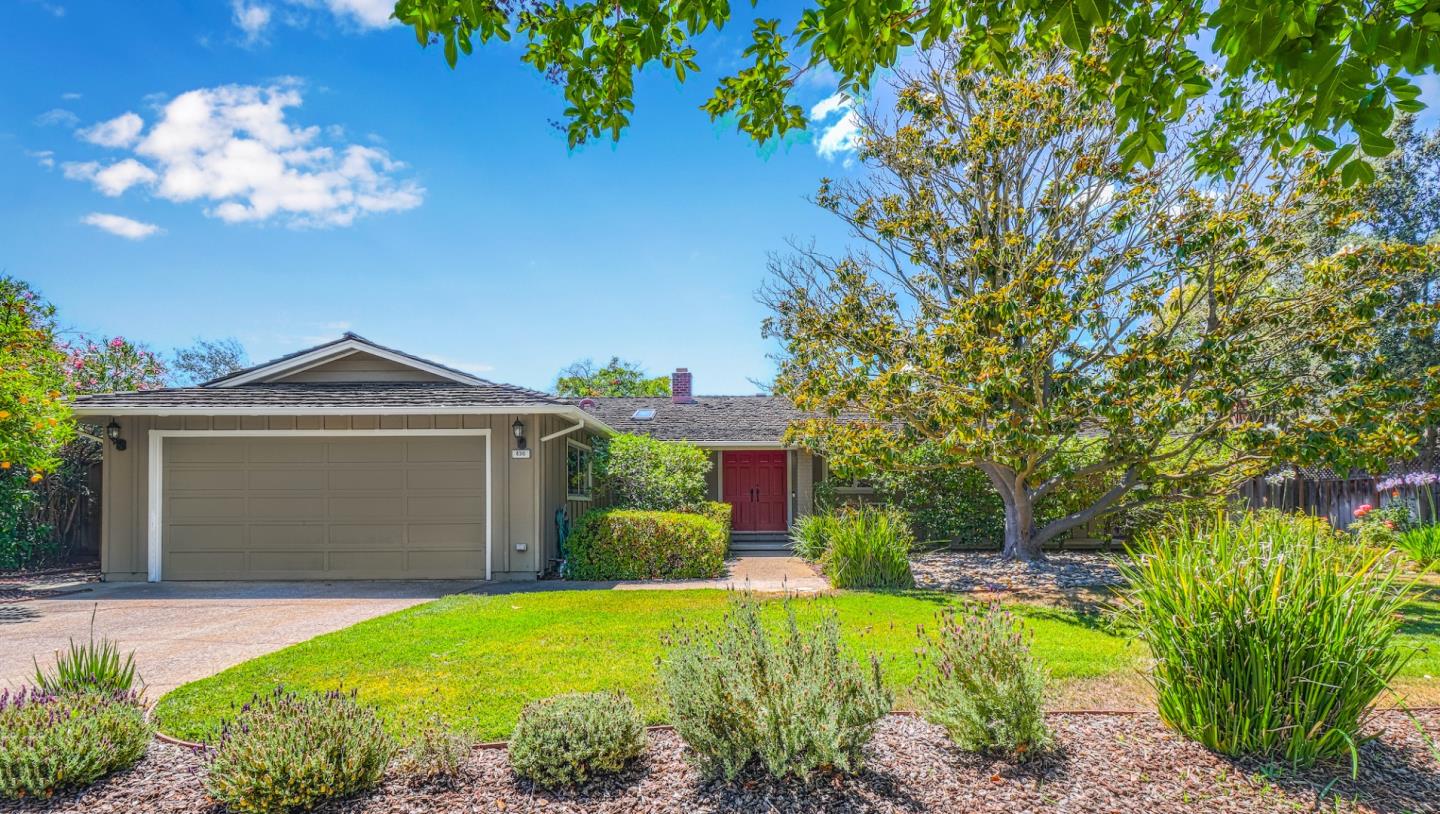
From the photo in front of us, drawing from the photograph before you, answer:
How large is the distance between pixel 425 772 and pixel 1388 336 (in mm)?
21297

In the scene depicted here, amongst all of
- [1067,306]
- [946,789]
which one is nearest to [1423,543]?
[1067,306]

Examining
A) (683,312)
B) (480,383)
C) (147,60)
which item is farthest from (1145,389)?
(683,312)

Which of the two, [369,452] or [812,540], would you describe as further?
[812,540]

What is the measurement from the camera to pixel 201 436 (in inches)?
426

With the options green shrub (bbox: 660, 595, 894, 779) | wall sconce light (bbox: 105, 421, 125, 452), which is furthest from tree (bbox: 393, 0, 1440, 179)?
wall sconce light (bbox: 105, 421, 125, 452)

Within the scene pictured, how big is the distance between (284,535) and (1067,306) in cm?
1117

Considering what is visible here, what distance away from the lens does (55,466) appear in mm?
10609

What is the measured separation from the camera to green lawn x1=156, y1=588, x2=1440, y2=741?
178 inches

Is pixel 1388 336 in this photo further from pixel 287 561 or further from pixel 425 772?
pixel 287 561

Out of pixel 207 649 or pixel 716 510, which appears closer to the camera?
pixel 207 649

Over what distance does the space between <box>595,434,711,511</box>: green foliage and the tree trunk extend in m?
5.46

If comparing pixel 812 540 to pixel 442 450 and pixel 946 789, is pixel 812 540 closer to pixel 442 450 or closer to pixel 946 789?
pixel 442 450

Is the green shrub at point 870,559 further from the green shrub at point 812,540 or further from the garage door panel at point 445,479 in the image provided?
the garage door panel at point 445,479

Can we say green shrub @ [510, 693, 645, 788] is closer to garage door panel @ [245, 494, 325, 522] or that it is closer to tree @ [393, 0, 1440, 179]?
tree @ [393, 0, 1440, 179]
